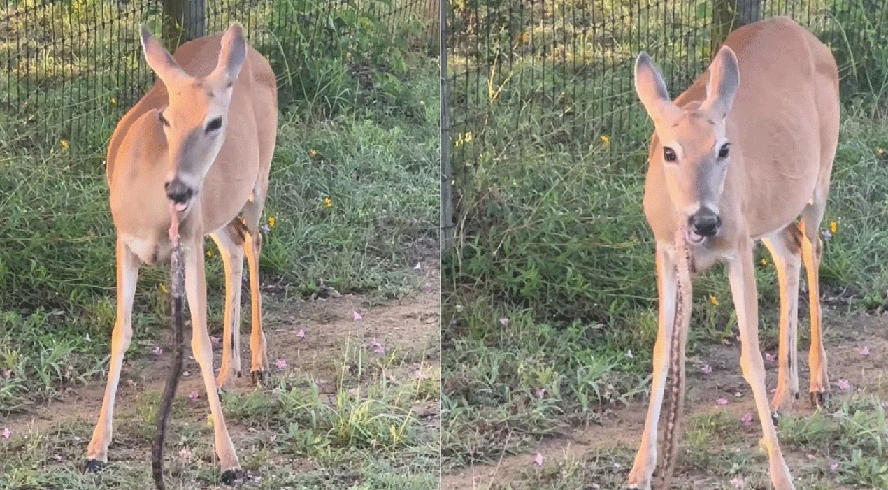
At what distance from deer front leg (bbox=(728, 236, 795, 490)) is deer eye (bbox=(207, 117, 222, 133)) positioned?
46.7 inches

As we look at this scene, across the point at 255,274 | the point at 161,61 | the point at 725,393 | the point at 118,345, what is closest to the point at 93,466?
the point at 118,345

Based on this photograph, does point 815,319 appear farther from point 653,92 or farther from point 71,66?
point 71,66

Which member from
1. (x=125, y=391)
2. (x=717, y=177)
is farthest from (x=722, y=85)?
(x=125, y=391)

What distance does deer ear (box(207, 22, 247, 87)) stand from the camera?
112 inches

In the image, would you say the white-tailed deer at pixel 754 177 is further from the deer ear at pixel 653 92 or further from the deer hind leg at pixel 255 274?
the deer hind leg at pixel 255 274

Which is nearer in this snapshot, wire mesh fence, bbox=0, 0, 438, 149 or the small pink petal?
wire mesh fence, bbox=0, 0, 438, 149

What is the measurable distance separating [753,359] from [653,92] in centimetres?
65

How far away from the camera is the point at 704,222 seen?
8.68 feet

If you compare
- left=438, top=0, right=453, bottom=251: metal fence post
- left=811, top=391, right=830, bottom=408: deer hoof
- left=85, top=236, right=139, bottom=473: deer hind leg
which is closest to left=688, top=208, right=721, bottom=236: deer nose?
left=811, top=391, right=830, bottom=408: deer hoof

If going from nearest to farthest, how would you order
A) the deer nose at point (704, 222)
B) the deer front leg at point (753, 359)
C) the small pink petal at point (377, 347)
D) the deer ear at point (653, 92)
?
the deer nose at point (704, 222) → the deer ear at point (653, 92) → the deer front leg at point (753, 359) → the small pink petal at point (377, 347)

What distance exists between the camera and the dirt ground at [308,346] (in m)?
2.92

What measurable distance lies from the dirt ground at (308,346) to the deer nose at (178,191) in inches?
13.8

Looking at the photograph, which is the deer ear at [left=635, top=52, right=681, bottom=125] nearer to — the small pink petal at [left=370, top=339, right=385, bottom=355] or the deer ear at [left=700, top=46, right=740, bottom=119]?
the deer ear at [left=700, top=46, right=740, bottom=119]

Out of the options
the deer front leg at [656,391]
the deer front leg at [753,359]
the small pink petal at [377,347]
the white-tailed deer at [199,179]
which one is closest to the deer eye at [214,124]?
the white-tailed deer at [199,179]
